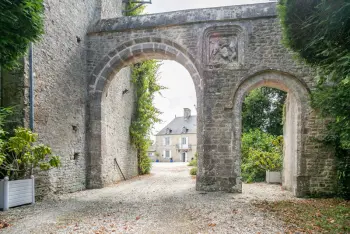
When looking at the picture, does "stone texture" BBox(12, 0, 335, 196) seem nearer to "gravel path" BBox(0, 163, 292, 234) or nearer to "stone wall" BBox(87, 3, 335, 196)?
A: "stone wall" BBox(87, 3, 335, 196)

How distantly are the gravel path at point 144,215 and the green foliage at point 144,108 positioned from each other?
5872 millimetres

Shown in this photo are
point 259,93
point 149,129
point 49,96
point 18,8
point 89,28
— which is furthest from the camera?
point 259,93

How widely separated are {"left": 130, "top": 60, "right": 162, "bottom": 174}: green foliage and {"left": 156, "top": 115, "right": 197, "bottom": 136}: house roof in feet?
72.8

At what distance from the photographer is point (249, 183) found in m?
10.2

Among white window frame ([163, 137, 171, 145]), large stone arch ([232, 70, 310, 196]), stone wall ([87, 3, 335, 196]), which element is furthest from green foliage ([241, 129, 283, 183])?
white window frame ([163, 137, 171, 145])

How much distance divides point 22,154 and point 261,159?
8.25m

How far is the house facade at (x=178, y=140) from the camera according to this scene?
Answer: 35875 millimetres

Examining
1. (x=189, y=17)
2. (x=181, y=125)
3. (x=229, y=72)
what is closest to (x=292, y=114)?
(x=229, y=72)

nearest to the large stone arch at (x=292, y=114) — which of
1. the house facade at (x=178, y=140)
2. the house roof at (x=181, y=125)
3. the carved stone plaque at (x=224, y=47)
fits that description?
the carved stone plaque at (x=224, y=47)

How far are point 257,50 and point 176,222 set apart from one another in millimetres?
5424

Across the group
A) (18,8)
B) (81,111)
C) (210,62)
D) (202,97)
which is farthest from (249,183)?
(18,8)

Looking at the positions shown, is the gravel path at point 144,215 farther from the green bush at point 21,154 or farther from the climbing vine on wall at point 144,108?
the climbing vine on wall at point 144,108

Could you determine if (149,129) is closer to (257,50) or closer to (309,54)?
(257,50)

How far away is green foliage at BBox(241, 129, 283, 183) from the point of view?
10430 millimetres
